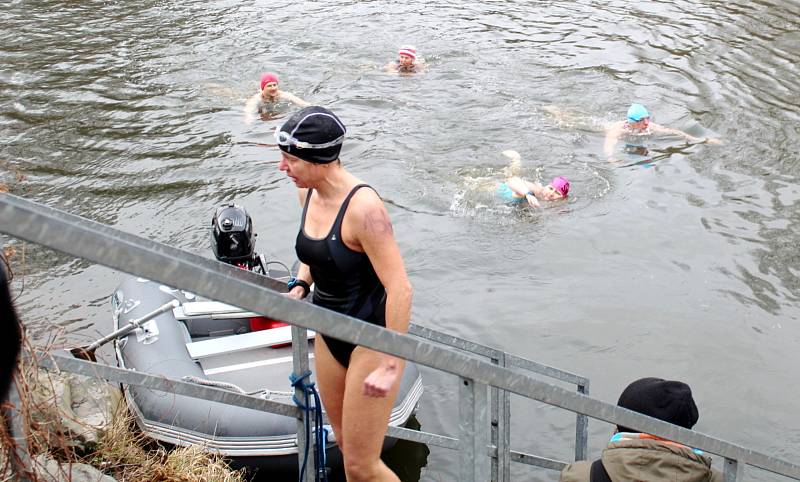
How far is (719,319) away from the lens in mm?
8172

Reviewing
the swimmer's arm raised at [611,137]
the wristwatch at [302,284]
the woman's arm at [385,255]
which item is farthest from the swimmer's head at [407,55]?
the woman's arm at [385,255]

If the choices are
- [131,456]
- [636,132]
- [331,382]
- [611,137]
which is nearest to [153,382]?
[331,382]

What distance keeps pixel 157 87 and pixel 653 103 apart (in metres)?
7.77

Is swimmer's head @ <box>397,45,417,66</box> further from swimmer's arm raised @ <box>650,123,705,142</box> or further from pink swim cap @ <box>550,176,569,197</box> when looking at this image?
pink swim cap @ <box>550,176,569,197</box>

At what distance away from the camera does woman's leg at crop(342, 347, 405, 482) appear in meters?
3.53

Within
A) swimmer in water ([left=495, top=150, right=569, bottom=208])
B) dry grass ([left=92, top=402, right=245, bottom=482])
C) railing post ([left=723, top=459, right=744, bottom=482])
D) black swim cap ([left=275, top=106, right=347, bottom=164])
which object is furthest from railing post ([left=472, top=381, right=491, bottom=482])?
swimmer in water ([left=495, top=150, right=569, bottom=208])

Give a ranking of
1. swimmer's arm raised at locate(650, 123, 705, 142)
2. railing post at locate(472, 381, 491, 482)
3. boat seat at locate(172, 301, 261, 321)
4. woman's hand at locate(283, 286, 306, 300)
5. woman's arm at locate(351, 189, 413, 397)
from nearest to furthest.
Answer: railing post at locate(472, 381, 491, 482) < woman's arm at locate(351, 189, 413, 397) < woman's hand at locate(283, 286, 306, 300) < boat seat at locate(172, 301, 261, 321) < swimmer's arm raised at locate(650, 123, 705, 142)

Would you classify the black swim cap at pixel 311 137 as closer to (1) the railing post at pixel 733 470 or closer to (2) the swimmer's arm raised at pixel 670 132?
(1) the railing post at pixel 733 470

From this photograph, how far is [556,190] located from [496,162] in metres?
1.29

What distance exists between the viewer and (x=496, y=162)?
452 inches

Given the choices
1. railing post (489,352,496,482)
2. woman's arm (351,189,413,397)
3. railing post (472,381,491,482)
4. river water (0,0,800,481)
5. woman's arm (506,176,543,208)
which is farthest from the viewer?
woman's arm (506,176,543,208)

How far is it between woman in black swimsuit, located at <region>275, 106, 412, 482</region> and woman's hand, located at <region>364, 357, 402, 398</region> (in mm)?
93

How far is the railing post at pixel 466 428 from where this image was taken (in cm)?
252

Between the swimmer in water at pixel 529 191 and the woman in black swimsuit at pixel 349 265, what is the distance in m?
6.61
